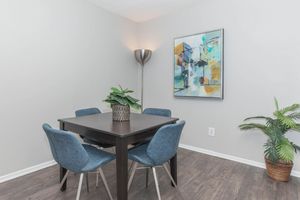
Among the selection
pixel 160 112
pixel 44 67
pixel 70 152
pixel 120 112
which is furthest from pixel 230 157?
pixel 44 67

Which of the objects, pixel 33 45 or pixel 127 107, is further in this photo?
pixel 33 45

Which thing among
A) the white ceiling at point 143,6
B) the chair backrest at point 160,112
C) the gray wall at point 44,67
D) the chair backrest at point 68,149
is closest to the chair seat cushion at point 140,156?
the chair backrest at point 68,149

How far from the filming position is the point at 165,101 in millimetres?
3588

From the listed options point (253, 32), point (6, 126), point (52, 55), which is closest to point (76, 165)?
point (6, 126)

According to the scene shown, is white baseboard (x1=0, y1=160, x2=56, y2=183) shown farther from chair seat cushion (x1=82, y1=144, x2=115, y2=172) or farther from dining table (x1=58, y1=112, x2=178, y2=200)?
chair seat cushion (x1=82, y1=144, x2=115, y2=172)

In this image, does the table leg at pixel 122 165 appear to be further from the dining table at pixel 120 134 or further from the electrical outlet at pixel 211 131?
the electrical outlet at pixel 211 131

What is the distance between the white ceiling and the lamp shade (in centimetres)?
66

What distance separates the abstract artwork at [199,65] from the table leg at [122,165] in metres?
1.91

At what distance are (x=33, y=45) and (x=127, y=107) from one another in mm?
1516

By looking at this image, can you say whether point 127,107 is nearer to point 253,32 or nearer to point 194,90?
point 194,90

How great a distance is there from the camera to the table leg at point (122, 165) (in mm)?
1483

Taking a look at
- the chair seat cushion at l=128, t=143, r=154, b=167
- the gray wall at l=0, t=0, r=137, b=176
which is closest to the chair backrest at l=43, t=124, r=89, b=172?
the chair seat cushion at l=128, t=143, r=154, b=167

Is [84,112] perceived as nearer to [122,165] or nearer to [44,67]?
Answer: [44,67]

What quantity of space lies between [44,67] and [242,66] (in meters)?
2.72
